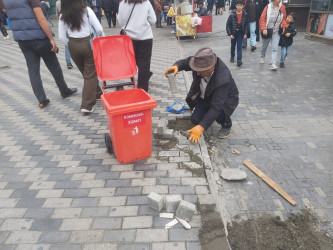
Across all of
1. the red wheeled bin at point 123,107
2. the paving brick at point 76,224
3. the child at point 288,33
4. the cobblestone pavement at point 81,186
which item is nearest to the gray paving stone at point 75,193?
the cobblestone pavement at point 81,186

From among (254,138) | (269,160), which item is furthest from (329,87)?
(269,160)

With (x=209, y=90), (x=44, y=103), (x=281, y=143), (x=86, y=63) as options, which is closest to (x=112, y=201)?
(x=209, y=90)

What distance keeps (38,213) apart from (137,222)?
3.32 ft

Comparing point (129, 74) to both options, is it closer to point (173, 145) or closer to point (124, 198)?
point (173, 145)

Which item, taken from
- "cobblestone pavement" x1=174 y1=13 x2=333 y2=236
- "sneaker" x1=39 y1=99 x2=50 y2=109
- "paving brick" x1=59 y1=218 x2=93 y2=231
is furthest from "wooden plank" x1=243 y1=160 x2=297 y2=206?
"sneaker" x1=39 y1=99 x2=50 y2=109

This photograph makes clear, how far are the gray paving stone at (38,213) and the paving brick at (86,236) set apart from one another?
414 mm

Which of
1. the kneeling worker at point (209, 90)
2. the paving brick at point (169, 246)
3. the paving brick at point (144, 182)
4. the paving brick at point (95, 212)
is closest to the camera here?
the paving brick at point (169, 246)

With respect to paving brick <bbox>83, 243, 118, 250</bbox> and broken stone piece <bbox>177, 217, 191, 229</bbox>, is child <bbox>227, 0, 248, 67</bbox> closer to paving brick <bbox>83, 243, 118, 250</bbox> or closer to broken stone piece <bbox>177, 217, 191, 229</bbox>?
broken stone piece <bbox>177, 217, 191, 229</bbox>

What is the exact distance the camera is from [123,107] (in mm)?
2891

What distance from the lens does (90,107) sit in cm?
476

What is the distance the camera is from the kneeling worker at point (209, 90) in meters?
3.23

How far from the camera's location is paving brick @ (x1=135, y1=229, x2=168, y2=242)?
2275 mm

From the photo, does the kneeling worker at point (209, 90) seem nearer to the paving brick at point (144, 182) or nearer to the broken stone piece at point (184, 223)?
the paving brick at point (144, 182)

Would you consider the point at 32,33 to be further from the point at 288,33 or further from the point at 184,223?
the point at 288,33
